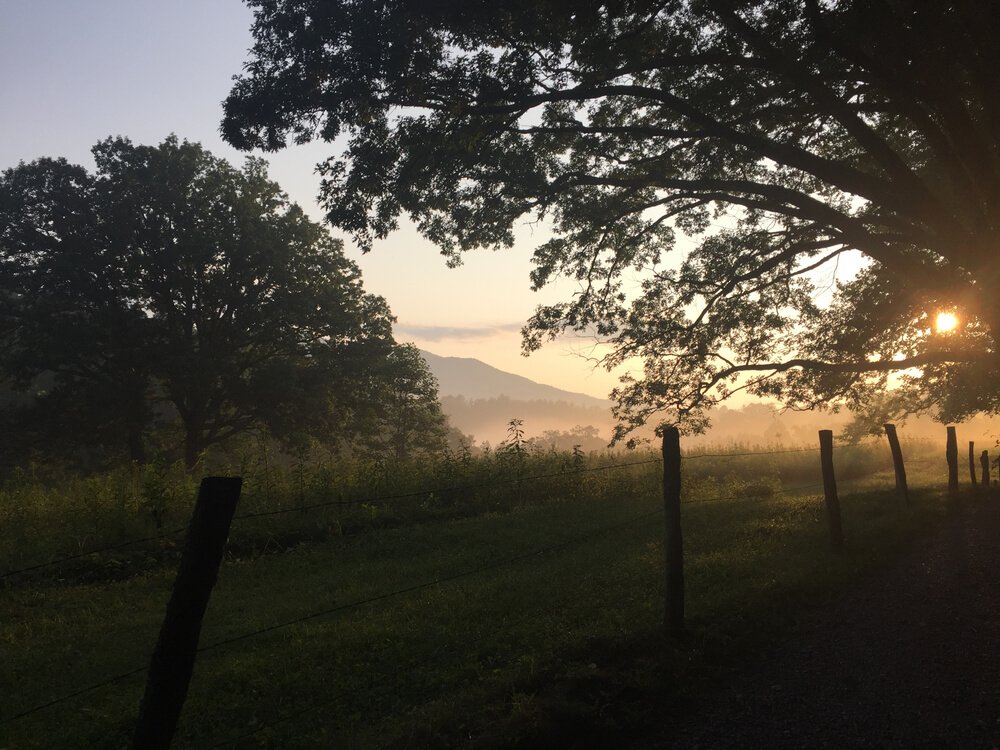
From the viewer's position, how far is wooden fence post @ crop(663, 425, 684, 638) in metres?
6.84

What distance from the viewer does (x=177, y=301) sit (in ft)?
88.8

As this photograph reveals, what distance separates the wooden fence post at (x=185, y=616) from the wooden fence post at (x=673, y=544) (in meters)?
4.60

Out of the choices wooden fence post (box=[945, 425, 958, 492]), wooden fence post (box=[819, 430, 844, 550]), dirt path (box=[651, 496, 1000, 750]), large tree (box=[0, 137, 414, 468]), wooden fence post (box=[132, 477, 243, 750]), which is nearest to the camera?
wooden fence post (box=[132, 477, 243, 750])

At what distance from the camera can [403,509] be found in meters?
15.6

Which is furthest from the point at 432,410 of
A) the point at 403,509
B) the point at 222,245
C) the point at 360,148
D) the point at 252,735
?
the point at 252,735

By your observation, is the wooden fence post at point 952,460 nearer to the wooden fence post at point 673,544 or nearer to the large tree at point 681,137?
the large tree at point 681,137

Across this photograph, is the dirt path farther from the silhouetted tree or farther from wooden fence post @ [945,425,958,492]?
the silhouetted tree

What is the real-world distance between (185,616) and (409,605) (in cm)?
519

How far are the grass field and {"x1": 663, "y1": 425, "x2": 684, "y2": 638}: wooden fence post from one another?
Answer: 289 millimetres

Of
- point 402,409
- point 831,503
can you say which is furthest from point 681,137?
point 402,409

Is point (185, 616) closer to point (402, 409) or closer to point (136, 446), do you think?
point (136, 446)


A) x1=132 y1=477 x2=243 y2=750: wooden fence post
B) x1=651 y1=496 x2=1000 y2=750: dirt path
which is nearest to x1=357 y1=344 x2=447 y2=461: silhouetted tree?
x1=651 y1=496 x2=1000 y2=750: dirt path

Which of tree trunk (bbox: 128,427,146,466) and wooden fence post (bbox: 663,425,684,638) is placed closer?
wooden fence post (bbox: 663,425,684,638)

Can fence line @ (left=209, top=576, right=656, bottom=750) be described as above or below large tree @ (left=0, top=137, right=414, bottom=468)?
below
